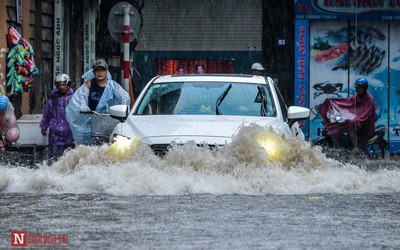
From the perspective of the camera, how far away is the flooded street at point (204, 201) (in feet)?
30.2

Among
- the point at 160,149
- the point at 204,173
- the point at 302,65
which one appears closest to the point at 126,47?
the point at 302,65

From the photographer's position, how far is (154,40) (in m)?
29.8

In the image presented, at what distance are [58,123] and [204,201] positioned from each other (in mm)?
7301

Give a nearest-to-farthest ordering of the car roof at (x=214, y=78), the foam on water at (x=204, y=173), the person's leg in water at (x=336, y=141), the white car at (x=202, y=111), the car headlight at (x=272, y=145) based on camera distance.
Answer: the foam on water at (x=204, y=173) < the white car at (x=202, y=111) < the car headlight at (x=272, y=145) < the car roof at (x=214, y=78) < the person's leg in water at (x=336, y=141)

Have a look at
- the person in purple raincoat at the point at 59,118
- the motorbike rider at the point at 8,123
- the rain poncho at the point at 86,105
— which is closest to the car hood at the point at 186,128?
the rain poncho at the point at 86,105

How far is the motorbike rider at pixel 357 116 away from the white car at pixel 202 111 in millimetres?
8330

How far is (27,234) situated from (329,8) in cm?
1929

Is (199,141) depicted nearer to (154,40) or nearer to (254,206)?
(254,206)

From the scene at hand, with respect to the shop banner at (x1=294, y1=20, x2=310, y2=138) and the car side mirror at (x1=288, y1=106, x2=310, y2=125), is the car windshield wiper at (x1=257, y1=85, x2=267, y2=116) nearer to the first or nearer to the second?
the car side mirror at (x1=288, y1=106, x2=310, y2=125)

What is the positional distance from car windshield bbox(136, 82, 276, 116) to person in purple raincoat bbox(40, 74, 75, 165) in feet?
12.4

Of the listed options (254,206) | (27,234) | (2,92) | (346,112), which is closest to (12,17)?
(2,92)

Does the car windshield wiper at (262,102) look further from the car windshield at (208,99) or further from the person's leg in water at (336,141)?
the person's leg in water at (336,141)

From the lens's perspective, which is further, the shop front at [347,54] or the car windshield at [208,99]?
the shop front at [347,54]

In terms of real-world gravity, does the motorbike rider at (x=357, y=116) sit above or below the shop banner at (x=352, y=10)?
below
